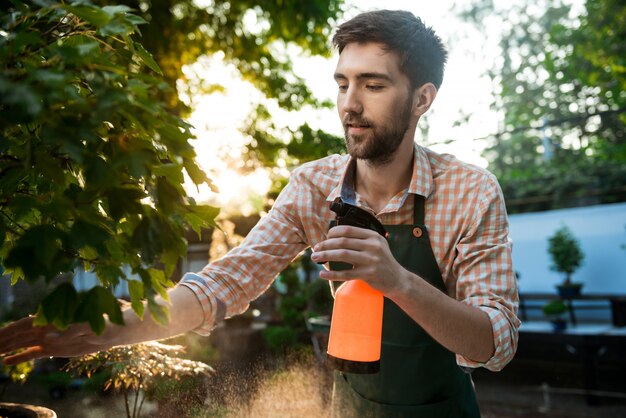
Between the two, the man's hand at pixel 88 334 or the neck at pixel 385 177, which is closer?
the man's hand at pixel 88 334

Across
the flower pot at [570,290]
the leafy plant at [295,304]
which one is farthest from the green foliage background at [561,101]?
the leafy plant at [295,304]

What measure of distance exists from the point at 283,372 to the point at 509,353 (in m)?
0.72

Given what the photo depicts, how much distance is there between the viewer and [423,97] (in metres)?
1.61

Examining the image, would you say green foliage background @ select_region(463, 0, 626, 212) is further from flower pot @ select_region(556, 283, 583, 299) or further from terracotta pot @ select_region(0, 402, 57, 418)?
terracotta pot @ select_region(0, 402, 57, 418)

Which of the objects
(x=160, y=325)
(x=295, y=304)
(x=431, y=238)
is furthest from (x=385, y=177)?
(x=295, y=304)

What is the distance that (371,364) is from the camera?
1.18 metres

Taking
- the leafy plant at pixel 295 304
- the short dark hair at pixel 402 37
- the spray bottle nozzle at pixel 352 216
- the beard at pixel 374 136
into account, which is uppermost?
the short dark hair at pixel 402 37

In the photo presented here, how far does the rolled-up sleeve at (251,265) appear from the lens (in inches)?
54.4

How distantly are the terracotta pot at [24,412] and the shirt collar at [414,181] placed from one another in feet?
2.80

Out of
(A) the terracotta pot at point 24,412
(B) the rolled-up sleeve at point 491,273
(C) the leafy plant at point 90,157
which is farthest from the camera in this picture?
(B) the rolled-up sleeve at point 491,273

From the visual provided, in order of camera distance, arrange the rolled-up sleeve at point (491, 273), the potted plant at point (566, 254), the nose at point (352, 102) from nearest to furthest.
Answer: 1. the rolled-up sleeve at point (491, 273)
2. the nose at point (352, 102)
3. the potted plant at point (566, 254)

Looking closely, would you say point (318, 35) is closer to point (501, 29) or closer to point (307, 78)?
point (307, 78)

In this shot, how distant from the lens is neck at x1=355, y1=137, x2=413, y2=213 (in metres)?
1.64

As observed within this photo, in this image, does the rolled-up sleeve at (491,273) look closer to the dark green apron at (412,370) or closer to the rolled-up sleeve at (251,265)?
the dark green apron at (412,370)
